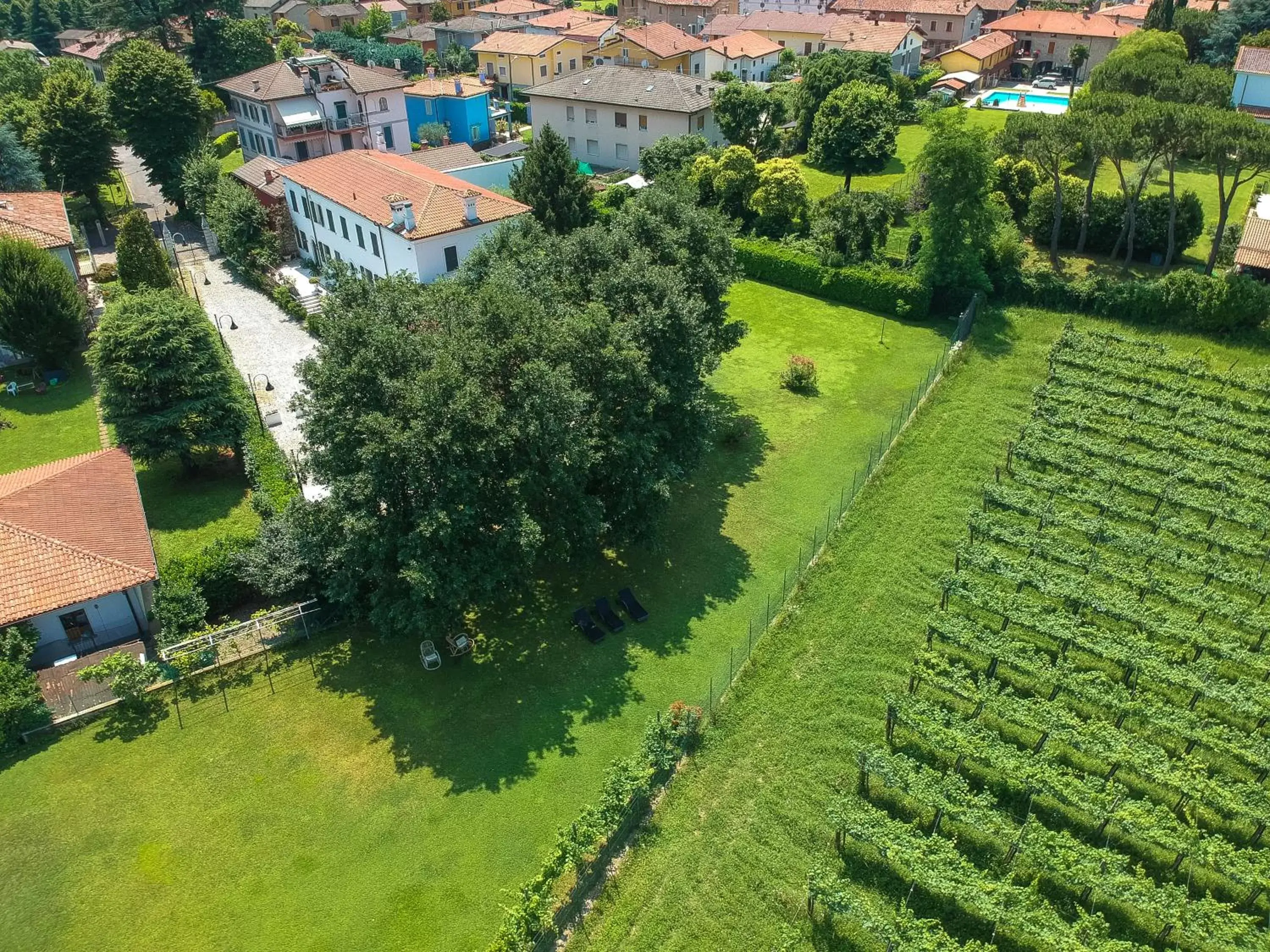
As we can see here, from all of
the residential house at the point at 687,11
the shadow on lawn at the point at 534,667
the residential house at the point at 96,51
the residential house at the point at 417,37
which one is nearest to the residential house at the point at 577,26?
the residential house at the point at 687,11

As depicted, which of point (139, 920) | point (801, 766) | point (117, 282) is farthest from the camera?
point (117, 282)

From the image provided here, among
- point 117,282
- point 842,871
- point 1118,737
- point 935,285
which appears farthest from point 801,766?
point 117,282

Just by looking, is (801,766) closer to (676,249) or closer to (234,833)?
(234,833)

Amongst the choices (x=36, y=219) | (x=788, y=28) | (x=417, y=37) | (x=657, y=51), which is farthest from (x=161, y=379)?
(x=417, y=37)

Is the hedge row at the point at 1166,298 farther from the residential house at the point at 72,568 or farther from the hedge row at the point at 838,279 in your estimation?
the residential house at the point at 72,568

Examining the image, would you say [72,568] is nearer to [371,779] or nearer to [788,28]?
[371,779]
